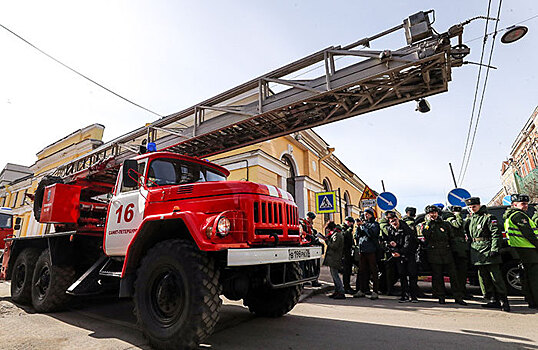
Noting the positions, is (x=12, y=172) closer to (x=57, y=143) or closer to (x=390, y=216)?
(x=57, y=143)

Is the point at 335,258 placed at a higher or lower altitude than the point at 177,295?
higher

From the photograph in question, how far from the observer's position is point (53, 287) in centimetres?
508

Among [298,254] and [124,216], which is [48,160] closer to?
[124,216]

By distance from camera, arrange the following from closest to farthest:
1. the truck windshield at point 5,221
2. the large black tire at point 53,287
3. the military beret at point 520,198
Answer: the large black tire at point 53,287 → the military beret at point 520,198 → the truck windshield at point 5,221

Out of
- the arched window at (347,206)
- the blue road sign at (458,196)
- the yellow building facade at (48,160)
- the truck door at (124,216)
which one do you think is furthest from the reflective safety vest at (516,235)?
the yellow building facade at (48,160)

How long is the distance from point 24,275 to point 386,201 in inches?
371

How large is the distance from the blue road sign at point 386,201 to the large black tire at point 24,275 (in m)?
8.99

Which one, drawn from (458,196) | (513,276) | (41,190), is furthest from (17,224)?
(458,196)

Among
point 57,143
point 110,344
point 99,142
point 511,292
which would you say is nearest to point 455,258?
point 511,292

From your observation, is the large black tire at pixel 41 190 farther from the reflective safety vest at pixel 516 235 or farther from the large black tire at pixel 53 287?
the reflective safety vest at pixel 516 235

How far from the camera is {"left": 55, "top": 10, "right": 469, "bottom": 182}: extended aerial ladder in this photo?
4816mm

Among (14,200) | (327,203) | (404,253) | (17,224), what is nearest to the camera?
(404,253)

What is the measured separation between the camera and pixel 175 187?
380 cm

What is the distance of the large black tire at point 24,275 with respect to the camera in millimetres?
5781
